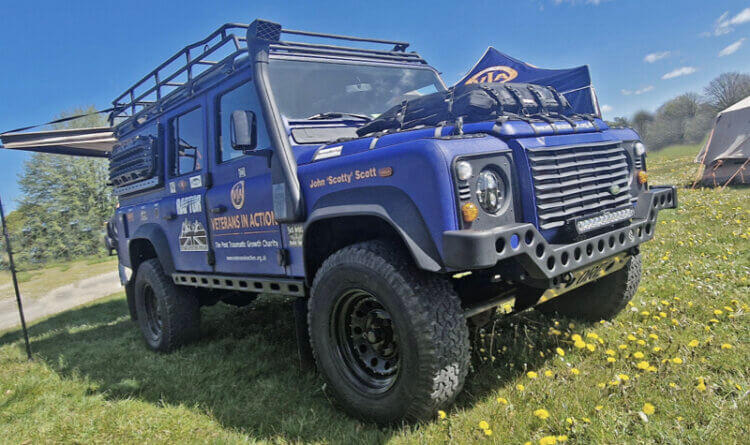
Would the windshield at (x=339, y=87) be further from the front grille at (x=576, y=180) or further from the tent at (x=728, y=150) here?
the tent at (x=728, y=150)

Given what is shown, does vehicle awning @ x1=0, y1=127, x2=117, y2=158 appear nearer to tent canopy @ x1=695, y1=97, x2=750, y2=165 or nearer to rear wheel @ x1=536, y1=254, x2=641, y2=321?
rear wheel @ x1=536, y1=254, x2=641, y2=321

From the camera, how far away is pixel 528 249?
2.26 meters

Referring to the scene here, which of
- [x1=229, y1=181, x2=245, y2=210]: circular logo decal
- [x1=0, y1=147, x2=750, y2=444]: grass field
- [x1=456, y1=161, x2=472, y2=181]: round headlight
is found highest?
[x1=229, y1=181, x2=245, y2=210]: circular logo decal

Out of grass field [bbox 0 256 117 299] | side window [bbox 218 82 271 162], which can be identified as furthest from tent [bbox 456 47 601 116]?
grass field [bbox 0 256 117 299]

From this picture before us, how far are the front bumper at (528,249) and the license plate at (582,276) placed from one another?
0.16m

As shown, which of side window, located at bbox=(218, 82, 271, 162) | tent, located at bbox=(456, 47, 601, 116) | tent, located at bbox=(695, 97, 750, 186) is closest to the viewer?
side window, located at bbox=(218, 82, 271, 162)

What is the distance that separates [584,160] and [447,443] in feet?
5.88

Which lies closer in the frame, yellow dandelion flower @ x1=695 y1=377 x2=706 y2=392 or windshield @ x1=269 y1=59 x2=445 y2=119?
yellow dandelion flower @ x1=695 y1=377 x2=706 y2=392

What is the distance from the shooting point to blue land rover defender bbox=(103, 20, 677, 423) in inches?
93.7

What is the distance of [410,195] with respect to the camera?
2381 mm

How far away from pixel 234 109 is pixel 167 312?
89.1 inches

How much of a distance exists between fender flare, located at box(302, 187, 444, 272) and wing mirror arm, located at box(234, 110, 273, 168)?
2.56 feet

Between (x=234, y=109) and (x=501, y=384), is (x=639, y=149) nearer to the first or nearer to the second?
(x=501, y=384)

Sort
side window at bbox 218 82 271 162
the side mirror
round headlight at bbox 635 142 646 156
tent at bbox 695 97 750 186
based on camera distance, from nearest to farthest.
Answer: the side mirror → round headlight at bbox 635 142 646 156 → side window at bbox 218 82 271 162 → tent at bbox 695 97 750 186
